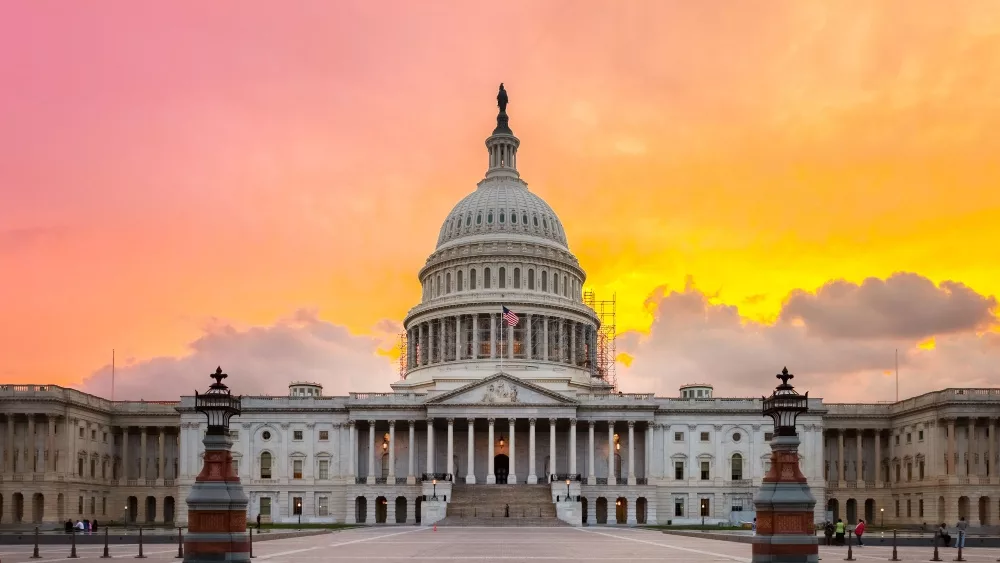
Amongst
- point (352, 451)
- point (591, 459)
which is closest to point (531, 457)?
point (591, 459)

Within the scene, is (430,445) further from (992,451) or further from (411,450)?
(992,451)

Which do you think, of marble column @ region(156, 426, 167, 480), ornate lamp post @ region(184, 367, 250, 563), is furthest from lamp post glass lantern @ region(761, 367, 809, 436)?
marble column @ region(156, 426, 167, 480)

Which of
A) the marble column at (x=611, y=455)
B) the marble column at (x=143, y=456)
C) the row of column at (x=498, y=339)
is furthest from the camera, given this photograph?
the row of column at (x=498, y=339)

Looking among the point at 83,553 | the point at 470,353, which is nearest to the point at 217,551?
the point at 83,553

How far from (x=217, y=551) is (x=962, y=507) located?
98.0 metres

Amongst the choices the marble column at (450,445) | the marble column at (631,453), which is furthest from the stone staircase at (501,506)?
the marble column at (631,453)

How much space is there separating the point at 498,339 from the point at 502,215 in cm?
1846

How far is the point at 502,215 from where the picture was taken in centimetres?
15525

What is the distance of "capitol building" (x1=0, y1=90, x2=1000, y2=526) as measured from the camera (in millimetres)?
118750

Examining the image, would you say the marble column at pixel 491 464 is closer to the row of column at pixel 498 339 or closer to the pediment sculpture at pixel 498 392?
the pediment sculpture at pixel 498 392

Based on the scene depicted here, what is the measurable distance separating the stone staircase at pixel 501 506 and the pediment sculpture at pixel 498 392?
10.0m

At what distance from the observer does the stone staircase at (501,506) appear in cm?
10738

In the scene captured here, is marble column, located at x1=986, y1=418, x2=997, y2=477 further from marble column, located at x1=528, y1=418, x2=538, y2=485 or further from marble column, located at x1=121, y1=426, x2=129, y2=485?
marble column, located at x1=121, y1=426, x2=129, y2=485

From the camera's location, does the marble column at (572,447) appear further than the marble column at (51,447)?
Yes
